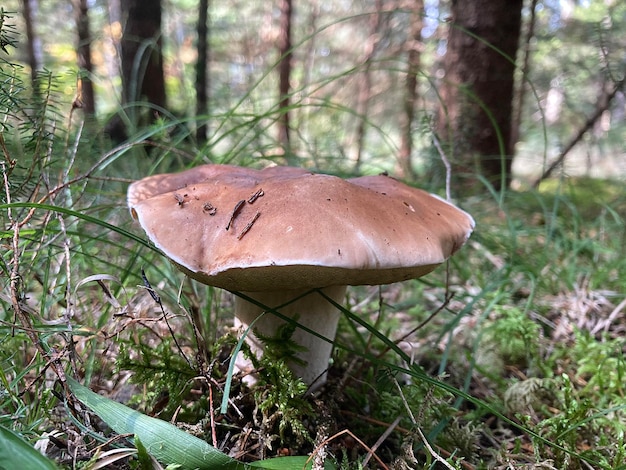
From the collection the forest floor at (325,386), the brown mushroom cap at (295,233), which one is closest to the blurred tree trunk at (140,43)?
the forest floor at (325,386)

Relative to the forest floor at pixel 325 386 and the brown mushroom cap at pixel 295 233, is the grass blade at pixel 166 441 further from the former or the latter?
the brown mushroom cap at pixel 295 233

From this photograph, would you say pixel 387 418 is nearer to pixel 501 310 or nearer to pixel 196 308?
pixel 196 308

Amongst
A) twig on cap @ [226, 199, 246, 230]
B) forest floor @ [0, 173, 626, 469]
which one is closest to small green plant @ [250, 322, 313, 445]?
forest floor @ [0, 173, 626, 469]

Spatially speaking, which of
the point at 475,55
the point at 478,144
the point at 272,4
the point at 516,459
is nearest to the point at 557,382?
the point at 516,459

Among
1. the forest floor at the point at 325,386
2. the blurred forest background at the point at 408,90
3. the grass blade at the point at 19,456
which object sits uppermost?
the blurred forest background at the point at 408,90

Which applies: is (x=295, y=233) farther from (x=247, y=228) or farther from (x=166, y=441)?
(x=166, y=441)

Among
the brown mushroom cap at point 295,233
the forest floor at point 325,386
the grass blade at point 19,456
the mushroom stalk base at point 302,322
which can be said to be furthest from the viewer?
the mushroom stalk base at point 302,322

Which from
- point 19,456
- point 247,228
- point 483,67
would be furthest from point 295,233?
point 483,67

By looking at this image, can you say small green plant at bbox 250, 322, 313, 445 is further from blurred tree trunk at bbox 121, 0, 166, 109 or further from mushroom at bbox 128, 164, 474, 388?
blurred tree trunk at bbox 121, 0, 166, 109
